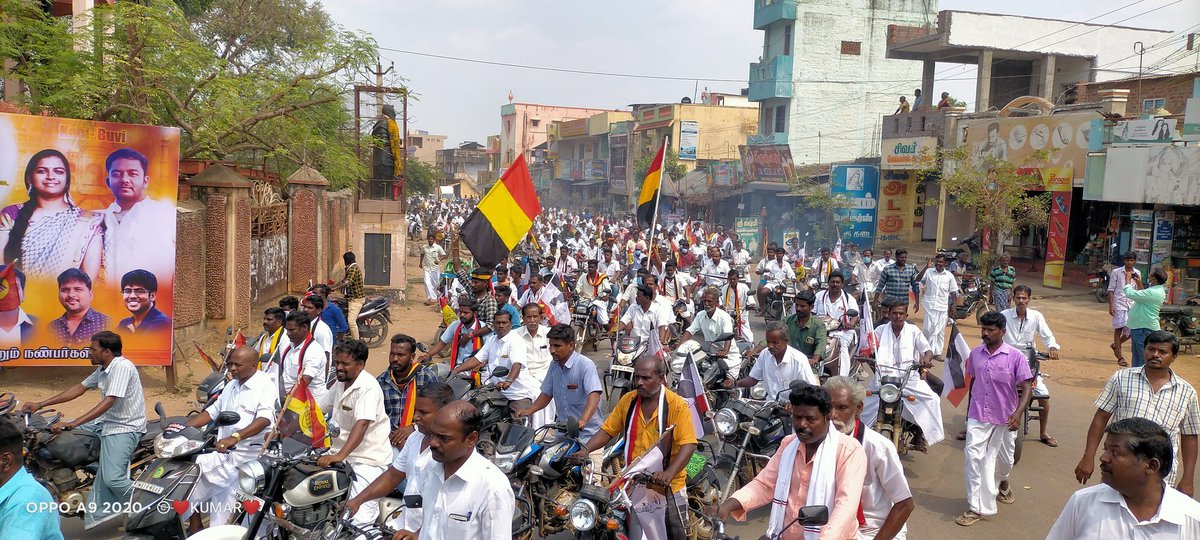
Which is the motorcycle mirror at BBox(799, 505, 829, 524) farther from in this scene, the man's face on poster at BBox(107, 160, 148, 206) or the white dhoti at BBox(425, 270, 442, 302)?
the white dhoti at BBox(425, 270, 442, 302)

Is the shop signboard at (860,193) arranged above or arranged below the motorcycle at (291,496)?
above

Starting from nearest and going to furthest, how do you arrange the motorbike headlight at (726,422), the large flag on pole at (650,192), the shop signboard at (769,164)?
the motorbike headlight at (726,422) < the large flag on pole at (650,192) < the shop signboard at (769,164)

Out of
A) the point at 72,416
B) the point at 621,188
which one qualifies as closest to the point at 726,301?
the point at 72,416

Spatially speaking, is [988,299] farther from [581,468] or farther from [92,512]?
[92,512]

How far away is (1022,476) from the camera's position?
8.30 m

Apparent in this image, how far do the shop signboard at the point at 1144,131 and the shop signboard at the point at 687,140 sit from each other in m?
27.2

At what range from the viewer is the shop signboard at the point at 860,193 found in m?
35.4

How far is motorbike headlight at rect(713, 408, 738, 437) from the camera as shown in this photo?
6264 mm

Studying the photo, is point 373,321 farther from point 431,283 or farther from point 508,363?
point 508,363

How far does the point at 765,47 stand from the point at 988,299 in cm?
3408

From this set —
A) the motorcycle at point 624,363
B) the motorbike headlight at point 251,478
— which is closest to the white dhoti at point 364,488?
the motorbike headlight at point 251,478

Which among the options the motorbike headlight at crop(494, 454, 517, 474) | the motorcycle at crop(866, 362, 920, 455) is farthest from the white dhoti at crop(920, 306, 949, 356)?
the motorbike headlight at crop(494, 454, 517, 474)

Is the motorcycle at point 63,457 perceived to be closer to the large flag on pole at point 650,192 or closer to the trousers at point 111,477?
the trousers at point 111,477

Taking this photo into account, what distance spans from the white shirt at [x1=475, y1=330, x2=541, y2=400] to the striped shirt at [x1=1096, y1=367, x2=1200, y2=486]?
4386 mm
